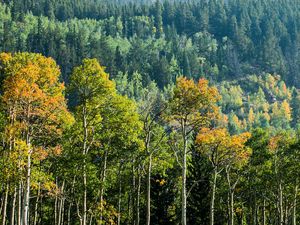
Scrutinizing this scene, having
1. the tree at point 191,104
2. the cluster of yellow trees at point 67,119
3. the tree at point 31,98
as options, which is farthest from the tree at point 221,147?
the tree at point 31,98

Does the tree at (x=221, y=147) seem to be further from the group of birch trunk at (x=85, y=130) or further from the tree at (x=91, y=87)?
the tree at (x=91, y=87)

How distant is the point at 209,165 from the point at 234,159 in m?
11.3

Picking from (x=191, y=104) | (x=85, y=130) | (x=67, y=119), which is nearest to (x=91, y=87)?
(x=67, y=119)

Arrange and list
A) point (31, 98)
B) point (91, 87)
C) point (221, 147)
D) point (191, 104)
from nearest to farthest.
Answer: point (31, 98)
point (91, 87)
point (191, 104)
point (221, 147)

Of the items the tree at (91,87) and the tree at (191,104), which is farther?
the tree at (191,104)

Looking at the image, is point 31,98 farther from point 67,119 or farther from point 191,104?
point 191,104

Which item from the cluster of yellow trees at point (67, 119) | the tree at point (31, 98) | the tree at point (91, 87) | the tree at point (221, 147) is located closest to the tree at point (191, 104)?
the cluster of yellow trees at point (67, 119)

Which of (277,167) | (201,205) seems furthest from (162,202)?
(277,167)

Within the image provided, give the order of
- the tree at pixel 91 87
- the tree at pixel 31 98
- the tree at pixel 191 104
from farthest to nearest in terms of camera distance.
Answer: the tree at pixel 191 104
the tree at pixel 91 87
the tree at pixel 31 98

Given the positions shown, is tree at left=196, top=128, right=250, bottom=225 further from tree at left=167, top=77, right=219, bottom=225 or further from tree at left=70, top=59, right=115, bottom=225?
tree at left=70, top=59, right=115, bottom=225

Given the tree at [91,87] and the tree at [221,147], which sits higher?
the tree at [91,87]

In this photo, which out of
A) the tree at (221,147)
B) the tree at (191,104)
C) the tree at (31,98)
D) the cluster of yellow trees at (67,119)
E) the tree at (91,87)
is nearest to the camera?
the cluster of yellow trees at (67,119)

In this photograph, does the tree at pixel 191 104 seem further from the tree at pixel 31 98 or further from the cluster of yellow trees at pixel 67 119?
the tree at pixel 31 98

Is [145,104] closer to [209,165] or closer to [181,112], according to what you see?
[181,112]
